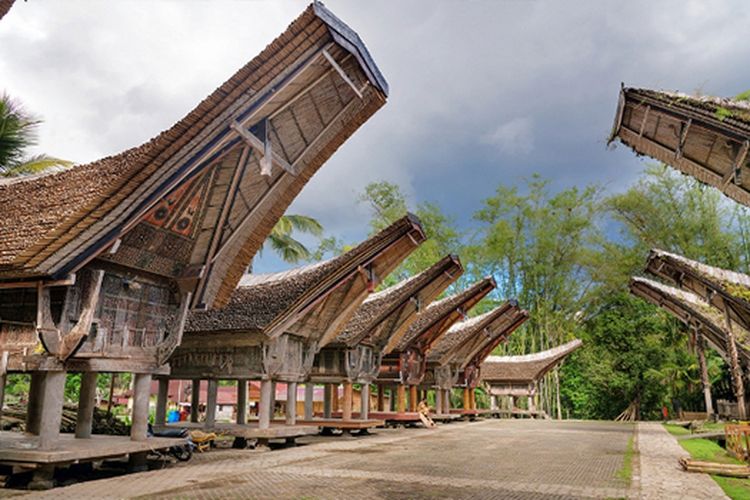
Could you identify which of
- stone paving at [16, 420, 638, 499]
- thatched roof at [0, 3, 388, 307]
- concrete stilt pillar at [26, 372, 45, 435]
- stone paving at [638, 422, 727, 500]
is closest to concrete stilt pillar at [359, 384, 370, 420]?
stone paving at [16, 420, 638, 499]

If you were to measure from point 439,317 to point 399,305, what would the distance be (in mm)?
4581

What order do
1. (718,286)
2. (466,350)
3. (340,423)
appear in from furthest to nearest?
(466,350) → (340,423) → (718,286)

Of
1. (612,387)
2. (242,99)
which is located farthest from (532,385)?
(242,99)

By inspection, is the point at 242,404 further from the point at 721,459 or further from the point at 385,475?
the point at 721,459

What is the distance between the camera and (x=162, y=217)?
30.5 ft

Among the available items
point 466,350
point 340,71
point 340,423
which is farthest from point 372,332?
point 466,350

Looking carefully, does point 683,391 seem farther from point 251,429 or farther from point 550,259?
point 251,429

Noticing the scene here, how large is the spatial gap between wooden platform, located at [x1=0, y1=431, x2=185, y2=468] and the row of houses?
0.09 feet

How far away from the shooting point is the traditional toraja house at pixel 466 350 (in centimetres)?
2652

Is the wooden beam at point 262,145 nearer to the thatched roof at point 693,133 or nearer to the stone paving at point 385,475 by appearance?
the stone paving at point 385,475

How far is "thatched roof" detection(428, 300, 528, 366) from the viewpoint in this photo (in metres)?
26.5

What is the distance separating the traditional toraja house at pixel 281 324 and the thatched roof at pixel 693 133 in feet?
19.2

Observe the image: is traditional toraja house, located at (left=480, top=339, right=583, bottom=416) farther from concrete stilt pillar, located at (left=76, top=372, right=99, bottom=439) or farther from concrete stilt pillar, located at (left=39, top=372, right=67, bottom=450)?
concrete stilt pillar, located at (left=39, top=372, right=67, bottom=450)

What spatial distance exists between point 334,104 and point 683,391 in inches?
1167
